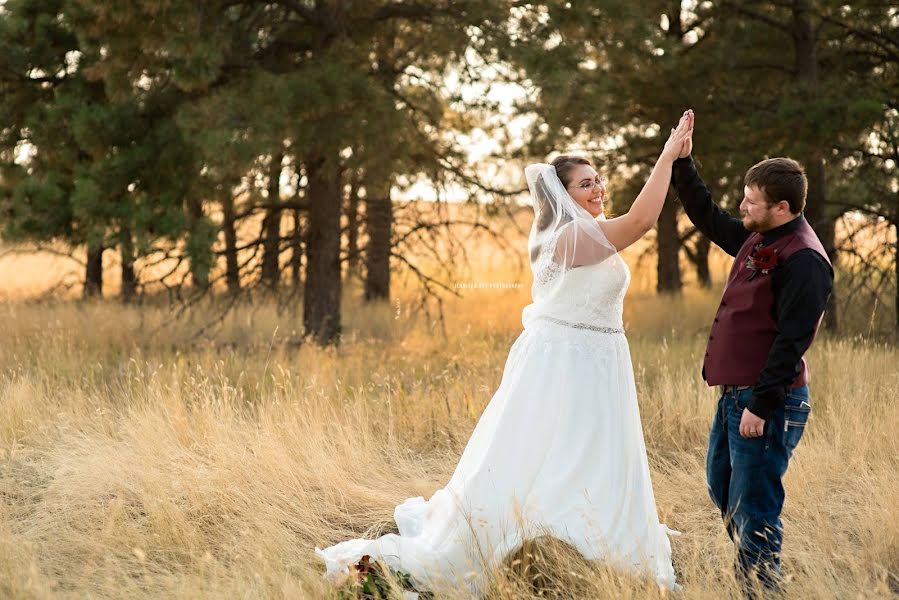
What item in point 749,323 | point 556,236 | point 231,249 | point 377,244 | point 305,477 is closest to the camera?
point 749,323

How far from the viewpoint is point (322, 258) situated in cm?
1040

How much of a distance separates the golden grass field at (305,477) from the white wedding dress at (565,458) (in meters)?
0.16

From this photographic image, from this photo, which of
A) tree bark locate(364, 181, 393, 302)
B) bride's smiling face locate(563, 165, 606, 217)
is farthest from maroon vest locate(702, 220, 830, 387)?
tree bark locate(364, 181, 393, 302)

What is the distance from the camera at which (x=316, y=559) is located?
169 inches

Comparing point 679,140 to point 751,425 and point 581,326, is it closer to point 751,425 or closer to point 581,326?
point 581,326

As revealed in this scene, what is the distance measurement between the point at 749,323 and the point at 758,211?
1.37 feet

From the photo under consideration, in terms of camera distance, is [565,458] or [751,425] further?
[565,458]

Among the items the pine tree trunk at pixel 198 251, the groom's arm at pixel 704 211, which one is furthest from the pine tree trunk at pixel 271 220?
the groom's arm at pixel 704 211

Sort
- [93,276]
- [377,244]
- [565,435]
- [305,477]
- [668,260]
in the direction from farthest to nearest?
[93,276] < [668,260] < [377,244] < [305,477] < [565,435]

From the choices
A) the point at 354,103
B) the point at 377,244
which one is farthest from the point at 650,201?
the point at 377,244

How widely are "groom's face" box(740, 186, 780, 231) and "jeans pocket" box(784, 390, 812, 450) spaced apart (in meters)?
0.63

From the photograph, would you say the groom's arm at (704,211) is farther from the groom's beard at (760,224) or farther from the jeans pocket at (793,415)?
the jeans pocket at (793,415)

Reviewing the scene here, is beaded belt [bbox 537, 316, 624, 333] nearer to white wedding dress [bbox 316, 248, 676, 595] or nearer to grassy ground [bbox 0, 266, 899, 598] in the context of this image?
white wedding dress [bbox 316, 248, 676, 595]

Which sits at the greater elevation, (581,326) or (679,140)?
(679,140)
